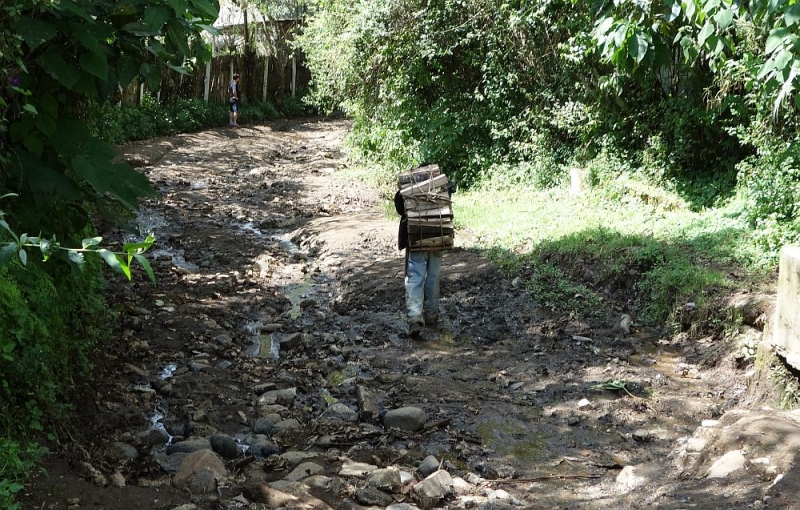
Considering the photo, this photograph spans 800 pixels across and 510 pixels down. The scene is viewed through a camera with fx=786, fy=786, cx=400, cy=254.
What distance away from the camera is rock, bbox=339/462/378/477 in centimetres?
460

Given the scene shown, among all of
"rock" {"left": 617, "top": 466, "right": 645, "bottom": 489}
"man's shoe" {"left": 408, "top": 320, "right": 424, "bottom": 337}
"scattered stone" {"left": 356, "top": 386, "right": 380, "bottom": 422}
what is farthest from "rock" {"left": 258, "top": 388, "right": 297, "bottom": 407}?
"rock" {"left": 617, "top": 466, "right": 645, "bottom": 489}

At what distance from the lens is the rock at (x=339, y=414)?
5.52 m

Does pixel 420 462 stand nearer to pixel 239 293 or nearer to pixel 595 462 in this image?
pixel 595 462

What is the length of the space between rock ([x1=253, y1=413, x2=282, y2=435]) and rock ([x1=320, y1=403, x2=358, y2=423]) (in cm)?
33

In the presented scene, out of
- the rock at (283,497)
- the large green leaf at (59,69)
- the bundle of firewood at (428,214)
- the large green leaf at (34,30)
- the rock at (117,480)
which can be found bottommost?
the rock at (283,497)

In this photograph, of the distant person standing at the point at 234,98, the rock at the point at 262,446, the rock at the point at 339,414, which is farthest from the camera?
the distant person standing at the point at 234,98

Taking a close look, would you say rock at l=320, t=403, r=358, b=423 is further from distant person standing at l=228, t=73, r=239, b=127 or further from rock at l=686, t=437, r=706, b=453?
distant person standing at l=228, t=73, r=239, b=127

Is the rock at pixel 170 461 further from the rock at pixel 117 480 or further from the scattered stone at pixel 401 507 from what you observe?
the scattered stone at pixel 401 507

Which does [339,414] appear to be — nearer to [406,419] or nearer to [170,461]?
[406,419]

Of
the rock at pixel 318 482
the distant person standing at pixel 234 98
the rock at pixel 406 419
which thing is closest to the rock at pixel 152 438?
the rock at pixel 318 482

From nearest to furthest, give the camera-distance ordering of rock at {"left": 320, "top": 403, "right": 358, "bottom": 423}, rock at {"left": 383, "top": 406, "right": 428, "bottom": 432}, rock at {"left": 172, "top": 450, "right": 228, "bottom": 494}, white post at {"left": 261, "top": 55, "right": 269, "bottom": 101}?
1. rock at {"left": 172, "top": 450, "right": 228, "bottom": 494}
2. rock at {"left": 383, "top": 406, "right": 428, "bottom": 432}
3. rock at {"left": 320, "top": 403, "right": 358, "bottom": 423}
4. white post at {"left": 261, "top": 55, "right": 269, "bottom": 101}

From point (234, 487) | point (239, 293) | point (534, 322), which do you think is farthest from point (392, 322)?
point (234, 487)

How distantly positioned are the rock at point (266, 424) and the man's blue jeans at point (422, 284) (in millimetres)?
2171

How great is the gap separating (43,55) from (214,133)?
17707 mm
